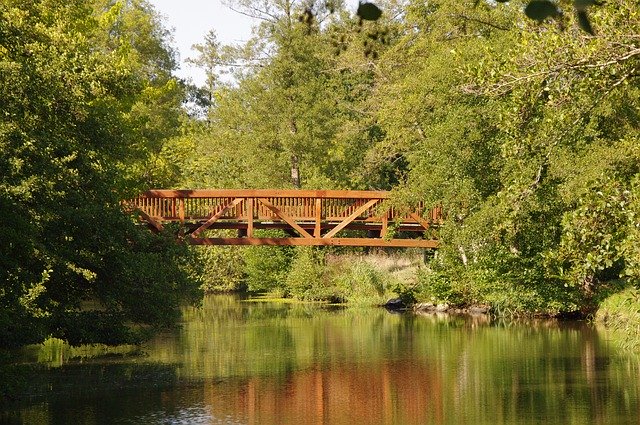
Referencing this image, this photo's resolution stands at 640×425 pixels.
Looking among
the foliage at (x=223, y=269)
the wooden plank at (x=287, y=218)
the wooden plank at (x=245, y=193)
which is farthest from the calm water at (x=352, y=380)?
the foliage at (x=223, y=269)

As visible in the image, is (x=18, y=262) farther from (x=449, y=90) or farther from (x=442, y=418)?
(x=449, y=90)

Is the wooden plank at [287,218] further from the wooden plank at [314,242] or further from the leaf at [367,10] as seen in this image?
the leaf at [367,10]

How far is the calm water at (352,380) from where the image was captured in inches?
552

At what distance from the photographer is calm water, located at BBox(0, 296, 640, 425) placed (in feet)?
46.0

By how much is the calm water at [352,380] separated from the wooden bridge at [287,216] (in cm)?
367

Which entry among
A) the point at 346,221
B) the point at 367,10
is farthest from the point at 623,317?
the point at 367,10

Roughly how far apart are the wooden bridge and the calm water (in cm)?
367

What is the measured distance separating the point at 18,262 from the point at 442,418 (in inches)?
239

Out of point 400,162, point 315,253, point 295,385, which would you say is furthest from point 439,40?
point 295,385

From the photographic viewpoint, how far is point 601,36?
11602mm

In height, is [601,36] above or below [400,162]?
below

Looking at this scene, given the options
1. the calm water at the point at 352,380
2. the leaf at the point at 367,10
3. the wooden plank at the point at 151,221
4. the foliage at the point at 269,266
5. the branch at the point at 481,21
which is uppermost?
the branch at the point at 481,21

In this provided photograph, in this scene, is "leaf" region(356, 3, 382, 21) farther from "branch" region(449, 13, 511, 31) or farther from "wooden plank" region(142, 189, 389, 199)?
"branch" region(449, 13, 511, 31)

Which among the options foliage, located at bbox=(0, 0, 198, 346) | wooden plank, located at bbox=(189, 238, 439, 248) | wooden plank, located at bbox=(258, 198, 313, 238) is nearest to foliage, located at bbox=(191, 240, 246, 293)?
wooden plank, located at bbox=(258, 198, 313, 238)
